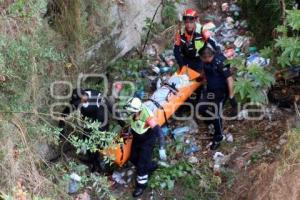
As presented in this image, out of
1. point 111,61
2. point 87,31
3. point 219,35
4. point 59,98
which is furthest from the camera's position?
point 219,35

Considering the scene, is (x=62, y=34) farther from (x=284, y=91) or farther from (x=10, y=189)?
(x=284, y=91)

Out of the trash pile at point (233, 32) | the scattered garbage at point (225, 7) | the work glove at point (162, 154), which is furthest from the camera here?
the scattered garbage at point (225, 7)

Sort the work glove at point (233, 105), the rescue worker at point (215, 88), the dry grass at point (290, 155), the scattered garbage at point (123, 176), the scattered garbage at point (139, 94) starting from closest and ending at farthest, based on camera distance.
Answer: the dry grass at point (290, 155) < the rescue worker at point (215, 88) < the scattered garbage at point (123, 176) < the work glove at point (233, 105) < the scattered garbage at point (139, 94)

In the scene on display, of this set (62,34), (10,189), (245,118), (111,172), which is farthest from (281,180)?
(62,34)

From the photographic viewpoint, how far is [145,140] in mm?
7547

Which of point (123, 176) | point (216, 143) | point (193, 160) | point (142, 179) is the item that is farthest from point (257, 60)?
point (123, 176)

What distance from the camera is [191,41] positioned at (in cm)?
836

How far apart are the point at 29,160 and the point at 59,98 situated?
1.64 meters

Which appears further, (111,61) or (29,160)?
(111,61)

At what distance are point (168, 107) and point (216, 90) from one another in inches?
30.1

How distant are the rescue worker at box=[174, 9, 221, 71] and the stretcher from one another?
17 centimetres

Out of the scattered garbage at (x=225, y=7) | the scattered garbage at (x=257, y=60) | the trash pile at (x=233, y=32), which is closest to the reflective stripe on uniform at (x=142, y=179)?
the scattered garbage at (x=257, y=60)

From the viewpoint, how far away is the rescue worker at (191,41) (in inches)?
323

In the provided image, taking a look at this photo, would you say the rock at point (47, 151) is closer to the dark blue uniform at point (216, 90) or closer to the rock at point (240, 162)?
the dark blue uniform at point (216, 90)
